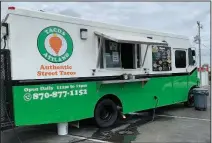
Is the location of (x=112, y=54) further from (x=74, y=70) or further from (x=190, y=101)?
(x=190, y=101)

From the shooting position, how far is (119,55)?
8.60 meters

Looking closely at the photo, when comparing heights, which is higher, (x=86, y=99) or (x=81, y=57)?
→ (x=81, y=57)

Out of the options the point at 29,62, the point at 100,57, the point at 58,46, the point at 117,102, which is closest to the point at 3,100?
the point at 29,62

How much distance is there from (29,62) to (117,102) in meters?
3.21

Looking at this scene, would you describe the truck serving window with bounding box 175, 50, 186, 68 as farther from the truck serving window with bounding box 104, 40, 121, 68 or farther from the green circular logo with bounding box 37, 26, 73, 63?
the green circular logo with bounding box 37, 26, 73, 63

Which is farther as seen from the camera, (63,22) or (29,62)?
(63,22)

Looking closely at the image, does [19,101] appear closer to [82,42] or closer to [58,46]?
[58,46]

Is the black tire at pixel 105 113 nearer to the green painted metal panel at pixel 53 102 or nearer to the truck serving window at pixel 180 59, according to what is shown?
the green painted metal panel at pixel 53 102

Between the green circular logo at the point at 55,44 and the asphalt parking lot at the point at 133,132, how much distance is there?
2141mm

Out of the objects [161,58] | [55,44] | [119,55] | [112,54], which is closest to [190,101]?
[161,58]

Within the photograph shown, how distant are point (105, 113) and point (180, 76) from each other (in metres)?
4.31

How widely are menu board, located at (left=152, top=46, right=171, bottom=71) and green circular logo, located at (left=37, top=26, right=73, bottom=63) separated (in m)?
3.70

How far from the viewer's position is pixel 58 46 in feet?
23.1

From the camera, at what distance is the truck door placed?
1096 centimetres
